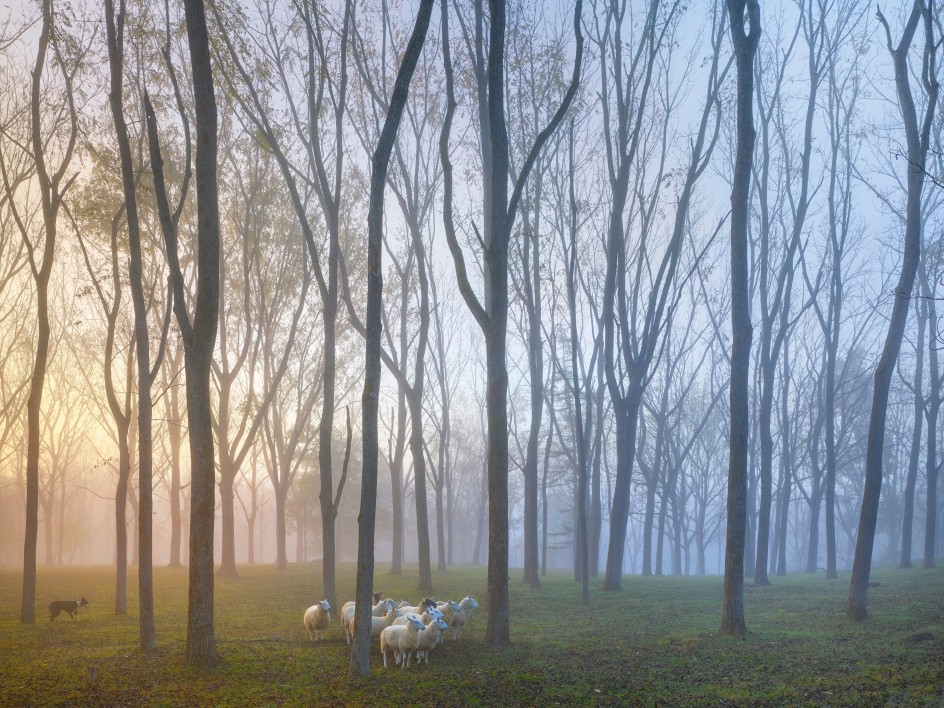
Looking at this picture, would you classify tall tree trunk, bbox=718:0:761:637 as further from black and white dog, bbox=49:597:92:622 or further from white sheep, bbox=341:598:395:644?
black and white dog, bbox=49:597:92:622

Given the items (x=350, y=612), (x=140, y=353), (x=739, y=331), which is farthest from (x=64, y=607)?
(x=739, y=331)

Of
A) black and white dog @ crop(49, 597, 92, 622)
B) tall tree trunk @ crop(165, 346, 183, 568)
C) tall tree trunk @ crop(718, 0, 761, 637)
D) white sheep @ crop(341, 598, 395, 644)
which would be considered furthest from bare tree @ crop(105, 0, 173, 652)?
tall tree trunk @ crop(165, 346, 183, 568)

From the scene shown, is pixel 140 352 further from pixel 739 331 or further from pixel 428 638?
pixel 739 331

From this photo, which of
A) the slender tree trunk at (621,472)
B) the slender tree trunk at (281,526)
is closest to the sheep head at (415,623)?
the slender tree trunk at (621,472)

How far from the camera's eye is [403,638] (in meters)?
8.62

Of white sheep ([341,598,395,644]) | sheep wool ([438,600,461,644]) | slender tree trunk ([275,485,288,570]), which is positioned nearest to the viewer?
white sheep ([341,598,395,644])

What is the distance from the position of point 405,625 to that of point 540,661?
197 centimetres

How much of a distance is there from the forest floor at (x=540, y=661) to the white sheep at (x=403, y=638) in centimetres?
24

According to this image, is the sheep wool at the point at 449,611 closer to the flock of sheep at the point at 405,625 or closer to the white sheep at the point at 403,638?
the flock of sheep at the point at 405,625

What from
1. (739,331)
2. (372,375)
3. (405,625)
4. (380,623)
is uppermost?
(739,331)

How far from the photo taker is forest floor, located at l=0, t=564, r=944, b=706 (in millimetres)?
7371

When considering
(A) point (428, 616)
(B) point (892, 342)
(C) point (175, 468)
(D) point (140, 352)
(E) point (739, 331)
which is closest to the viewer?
(A) point (428, 616)

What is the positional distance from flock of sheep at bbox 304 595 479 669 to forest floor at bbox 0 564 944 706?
256 mm

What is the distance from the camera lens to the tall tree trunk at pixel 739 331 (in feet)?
35.9
